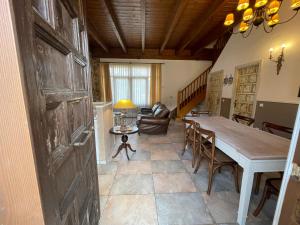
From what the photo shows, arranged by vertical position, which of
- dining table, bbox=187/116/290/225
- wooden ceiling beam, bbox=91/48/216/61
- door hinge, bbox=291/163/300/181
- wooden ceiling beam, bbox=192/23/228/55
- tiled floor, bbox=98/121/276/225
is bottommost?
tiled floor, bbox=98/121/276/225

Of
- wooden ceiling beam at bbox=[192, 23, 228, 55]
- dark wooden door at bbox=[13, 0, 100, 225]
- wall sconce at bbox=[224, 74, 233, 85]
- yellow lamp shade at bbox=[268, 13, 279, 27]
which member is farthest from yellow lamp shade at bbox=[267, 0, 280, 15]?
wall sconce at bbox=[224, 74, 233, 85]

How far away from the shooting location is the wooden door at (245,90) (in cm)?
392

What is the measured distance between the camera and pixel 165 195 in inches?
71.4

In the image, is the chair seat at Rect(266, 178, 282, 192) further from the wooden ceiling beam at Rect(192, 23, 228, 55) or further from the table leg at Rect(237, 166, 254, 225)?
the wooden ceiling beam at Rect(192, 23, 228, 55)

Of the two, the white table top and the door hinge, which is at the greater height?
the door hinge

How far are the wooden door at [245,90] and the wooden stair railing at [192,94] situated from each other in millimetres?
2078

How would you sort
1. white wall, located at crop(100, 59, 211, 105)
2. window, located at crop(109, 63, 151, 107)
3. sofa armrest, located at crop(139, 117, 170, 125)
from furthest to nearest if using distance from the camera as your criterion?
white wall, located at crop(100, 59, 211, 105) → window, located at crop(109, 63, 151, 107) → sofa armrest, located at crop(139, 117, 170, 125)

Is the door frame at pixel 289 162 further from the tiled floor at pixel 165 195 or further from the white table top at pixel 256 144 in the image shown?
the tiled floor at pixel 165 195

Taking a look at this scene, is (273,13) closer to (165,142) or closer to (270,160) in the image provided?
(270,160)

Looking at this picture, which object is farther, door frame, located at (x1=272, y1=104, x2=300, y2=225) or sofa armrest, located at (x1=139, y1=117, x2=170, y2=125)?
sofa armrest, located at (x1=139, y1=117, x2=170, y2=125)

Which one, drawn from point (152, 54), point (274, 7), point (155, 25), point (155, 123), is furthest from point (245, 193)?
point (152, 54)

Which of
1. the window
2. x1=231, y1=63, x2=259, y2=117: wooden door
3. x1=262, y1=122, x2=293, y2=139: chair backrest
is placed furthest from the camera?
the window

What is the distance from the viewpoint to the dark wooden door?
437 mm

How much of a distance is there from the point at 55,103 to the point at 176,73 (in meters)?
6.85
